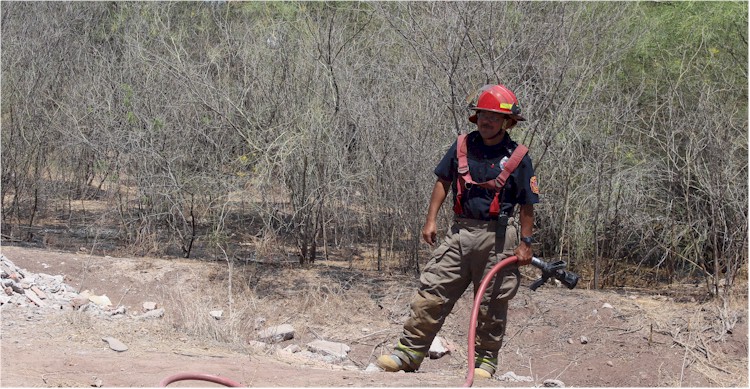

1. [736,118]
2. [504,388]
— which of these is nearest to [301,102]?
[736,118]

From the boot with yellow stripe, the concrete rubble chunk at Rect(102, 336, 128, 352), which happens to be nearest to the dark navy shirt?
the boot with yellow stripe

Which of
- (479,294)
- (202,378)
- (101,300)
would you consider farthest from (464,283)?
(101,300)

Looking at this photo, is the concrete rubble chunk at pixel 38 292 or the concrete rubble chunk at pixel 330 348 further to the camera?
the concrete rubble chunk at pixel 38 292

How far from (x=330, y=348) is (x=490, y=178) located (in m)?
2.71

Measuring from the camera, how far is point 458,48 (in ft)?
28.0

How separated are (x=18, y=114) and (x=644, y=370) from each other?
24.4 feet

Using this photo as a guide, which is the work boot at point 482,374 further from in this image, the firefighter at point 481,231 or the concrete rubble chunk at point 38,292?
the concrete rubble chunk at point 38,292

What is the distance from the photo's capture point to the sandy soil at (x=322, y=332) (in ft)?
17.4

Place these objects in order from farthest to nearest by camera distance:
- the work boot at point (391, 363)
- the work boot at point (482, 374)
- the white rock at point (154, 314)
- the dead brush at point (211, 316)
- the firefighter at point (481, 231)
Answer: the white rock at point (154, 314)
the dead brush at point (211, 316)
the work boot at point (391, 363)
the work boot at point (482, 374)
the firefighter at point (481, 231)

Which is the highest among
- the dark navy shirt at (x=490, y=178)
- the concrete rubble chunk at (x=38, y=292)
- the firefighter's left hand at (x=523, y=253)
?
the dark navy shirt at (x=490, y=178)

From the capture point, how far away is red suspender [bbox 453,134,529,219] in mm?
5250

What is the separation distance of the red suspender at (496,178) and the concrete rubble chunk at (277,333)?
2.81 meters

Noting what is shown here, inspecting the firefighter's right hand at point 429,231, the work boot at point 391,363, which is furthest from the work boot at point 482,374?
the firefighter's right hand at point 429,231

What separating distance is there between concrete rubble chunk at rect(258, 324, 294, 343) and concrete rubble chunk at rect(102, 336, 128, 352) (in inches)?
67.6
